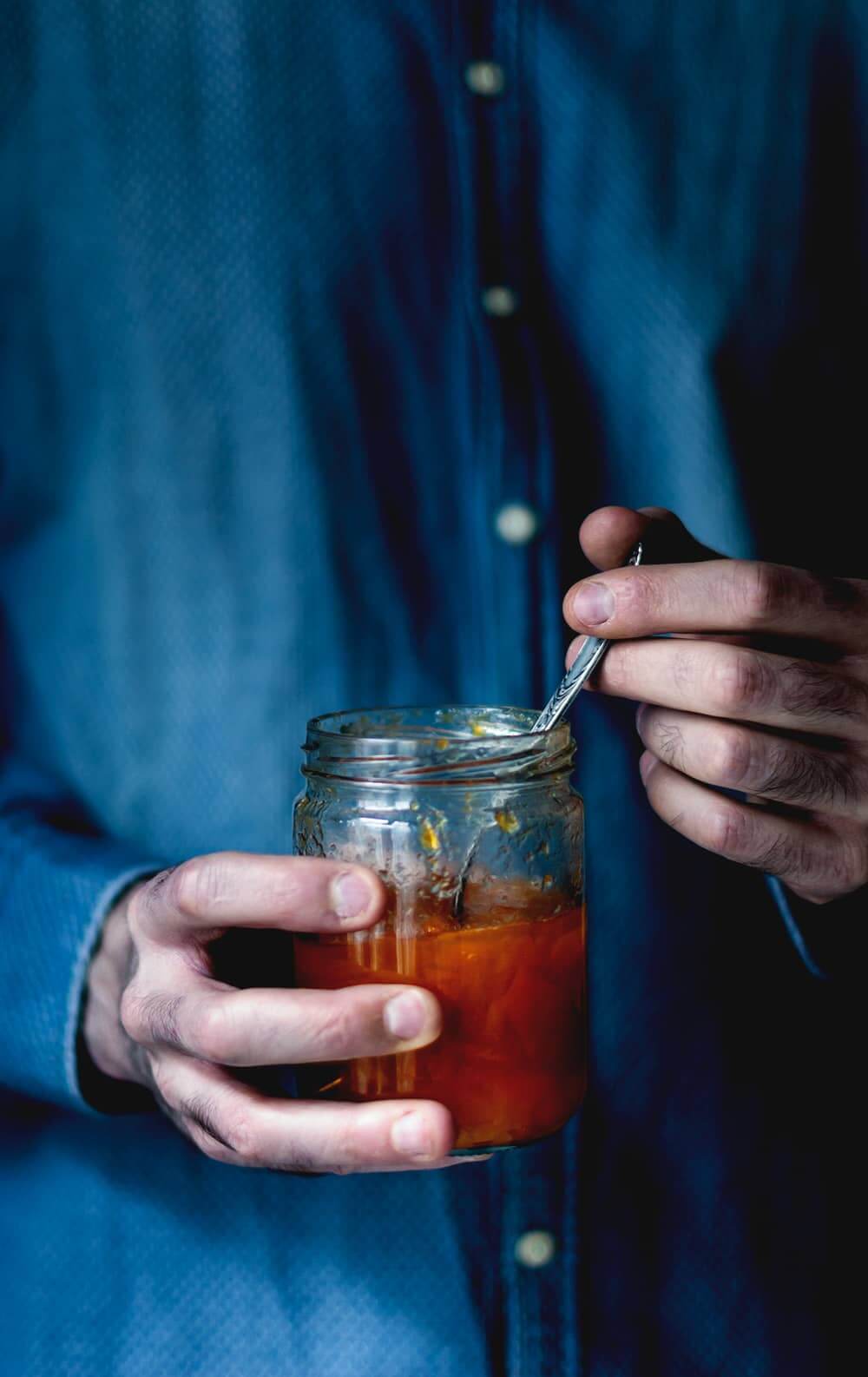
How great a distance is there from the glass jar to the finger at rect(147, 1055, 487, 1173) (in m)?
0.06

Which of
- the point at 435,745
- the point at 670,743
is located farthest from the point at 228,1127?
the point at 670,743

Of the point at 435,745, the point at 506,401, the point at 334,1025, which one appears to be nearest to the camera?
the point at 334,1025

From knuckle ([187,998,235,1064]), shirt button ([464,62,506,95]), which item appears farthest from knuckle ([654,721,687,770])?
shirt button ([464,62,506,95])

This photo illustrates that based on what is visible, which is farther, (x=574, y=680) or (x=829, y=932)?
(x=829, y=932)

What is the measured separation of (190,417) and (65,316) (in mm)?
141

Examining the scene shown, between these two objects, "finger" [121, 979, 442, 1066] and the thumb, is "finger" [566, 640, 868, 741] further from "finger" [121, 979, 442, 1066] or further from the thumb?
"finger" [121, 979, 442, 1066]

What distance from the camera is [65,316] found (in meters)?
0.99

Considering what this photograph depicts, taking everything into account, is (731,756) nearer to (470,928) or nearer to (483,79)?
(470,928)

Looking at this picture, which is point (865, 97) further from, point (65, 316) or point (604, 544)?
point (65, 316)

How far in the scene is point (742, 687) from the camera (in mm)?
730

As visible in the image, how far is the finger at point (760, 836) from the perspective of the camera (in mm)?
792

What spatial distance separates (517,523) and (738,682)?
278 millimetres

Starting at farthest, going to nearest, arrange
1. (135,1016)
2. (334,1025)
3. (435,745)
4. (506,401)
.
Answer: (506,401), (435,745), (135,1016), (334,1025)

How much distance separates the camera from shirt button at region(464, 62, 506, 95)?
95 centimetres
